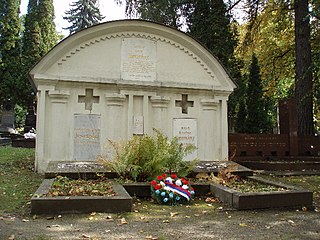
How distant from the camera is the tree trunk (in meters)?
15.3

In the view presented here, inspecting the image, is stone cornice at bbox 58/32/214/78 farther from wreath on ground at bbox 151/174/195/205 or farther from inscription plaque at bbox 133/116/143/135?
wreath on ground at bbox 151/174/195/205

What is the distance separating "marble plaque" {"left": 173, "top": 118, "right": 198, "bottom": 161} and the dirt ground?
18.9 ft

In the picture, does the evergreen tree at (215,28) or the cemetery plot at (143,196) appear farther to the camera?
the evergreen tree at (215,28)

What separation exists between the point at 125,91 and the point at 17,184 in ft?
15.3

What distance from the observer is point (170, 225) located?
4.96m

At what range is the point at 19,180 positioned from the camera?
9.07 m

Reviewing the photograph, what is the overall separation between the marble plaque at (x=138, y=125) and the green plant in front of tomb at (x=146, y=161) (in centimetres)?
341

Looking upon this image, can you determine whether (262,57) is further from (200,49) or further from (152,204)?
(152,204)

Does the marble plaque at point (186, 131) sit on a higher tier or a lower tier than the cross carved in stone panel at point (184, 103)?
lower

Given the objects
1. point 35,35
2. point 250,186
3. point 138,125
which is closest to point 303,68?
point 138,125

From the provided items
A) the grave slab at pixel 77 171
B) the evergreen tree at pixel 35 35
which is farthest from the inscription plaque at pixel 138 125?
the evergreen tree at pixel 35 35

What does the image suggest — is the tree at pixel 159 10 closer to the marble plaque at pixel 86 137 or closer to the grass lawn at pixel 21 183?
the marble plaque at pixel 86 137

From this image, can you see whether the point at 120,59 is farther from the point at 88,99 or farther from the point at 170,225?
the point at 170,225

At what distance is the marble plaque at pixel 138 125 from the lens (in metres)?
11.5
